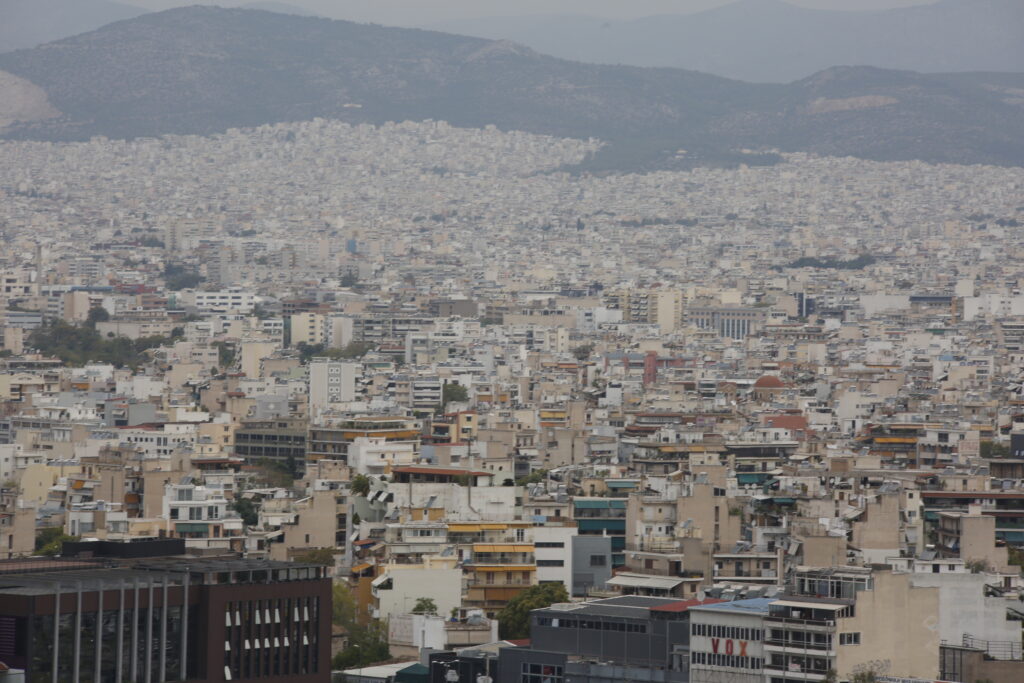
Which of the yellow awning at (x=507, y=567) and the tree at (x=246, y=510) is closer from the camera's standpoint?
the yellow awning at (x=507, y=567)

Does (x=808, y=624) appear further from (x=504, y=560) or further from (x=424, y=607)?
(x=504, y=560)

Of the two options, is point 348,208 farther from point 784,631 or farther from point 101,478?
point 784,631

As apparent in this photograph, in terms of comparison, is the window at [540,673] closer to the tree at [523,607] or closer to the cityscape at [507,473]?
the cityscape at [507,473]

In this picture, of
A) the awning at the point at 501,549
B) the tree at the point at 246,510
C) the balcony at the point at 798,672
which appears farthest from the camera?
the tree at the point at 246,510

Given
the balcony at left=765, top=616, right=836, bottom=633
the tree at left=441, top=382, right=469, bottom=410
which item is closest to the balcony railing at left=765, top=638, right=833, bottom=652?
the balcony at left=765, top=616, right=836, bottom=633

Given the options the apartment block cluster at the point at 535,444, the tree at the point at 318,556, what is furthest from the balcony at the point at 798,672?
the tree at the point at 318,556

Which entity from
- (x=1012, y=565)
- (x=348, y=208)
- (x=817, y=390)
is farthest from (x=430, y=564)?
(x=348, y=208)

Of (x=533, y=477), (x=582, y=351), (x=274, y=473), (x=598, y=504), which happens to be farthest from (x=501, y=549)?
(x=582, y=351)
